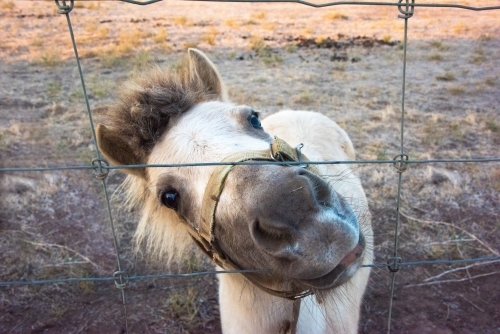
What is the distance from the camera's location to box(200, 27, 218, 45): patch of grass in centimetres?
1250

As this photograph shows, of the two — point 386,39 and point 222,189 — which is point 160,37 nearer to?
point 386,39

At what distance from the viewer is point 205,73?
2.62 meters

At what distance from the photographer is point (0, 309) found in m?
3.85

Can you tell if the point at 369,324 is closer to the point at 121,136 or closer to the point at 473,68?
the point at 121,136

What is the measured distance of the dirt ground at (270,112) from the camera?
382 cm

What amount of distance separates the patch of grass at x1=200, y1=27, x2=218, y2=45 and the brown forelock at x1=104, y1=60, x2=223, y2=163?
10645 millimetres

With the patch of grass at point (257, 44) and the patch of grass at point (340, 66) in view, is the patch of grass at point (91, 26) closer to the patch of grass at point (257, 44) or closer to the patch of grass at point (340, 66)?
the patch of grass at point (257, 44)

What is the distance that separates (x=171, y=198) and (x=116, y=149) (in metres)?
0.49

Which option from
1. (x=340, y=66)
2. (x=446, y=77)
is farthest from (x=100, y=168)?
(x=446, y=77)

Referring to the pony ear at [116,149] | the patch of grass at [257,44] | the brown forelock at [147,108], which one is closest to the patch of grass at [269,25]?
the patch of grass at [257,44]

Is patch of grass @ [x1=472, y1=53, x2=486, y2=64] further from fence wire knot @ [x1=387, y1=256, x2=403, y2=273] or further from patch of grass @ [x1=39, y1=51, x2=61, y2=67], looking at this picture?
patch of grass @ [x1=39, y1=51, x2=61, y2=67]

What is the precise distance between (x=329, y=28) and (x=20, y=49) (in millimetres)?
9957

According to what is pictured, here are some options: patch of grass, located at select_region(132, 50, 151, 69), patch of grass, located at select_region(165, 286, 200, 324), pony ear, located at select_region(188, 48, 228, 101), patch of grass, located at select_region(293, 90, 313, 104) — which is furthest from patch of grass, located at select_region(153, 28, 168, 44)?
pony ear, located at select_region(188, 48, 228, 101)

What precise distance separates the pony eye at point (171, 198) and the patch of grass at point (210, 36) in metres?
11.1
